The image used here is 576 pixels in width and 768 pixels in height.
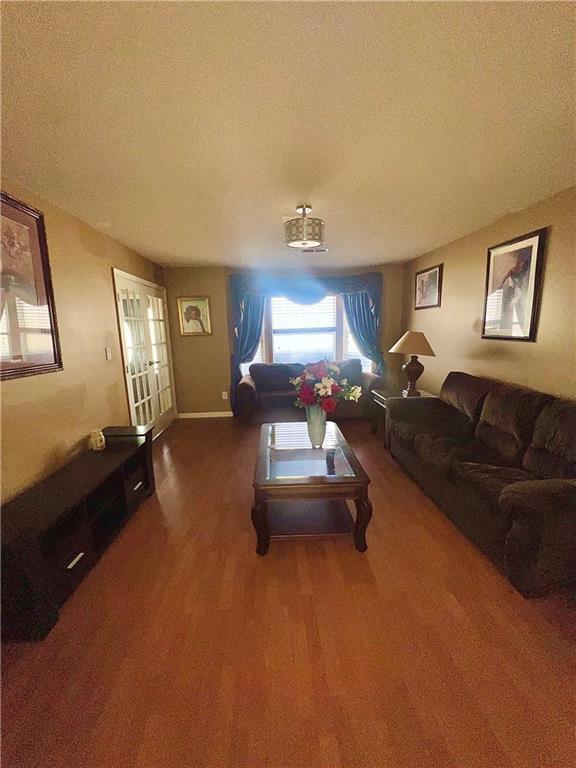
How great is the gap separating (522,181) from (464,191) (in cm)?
33

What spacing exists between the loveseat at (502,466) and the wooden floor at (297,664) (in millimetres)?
219

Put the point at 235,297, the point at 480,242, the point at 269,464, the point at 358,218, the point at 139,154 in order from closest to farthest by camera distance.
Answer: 1. the point at 139,154
2. the point at 269,464
3. the point at 358,218
4. the point at 480,242
5. the point at 235,297

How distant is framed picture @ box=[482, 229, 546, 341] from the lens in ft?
7.95

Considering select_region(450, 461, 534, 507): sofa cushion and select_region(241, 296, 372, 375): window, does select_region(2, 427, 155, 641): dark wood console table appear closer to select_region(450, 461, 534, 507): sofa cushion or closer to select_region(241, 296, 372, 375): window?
select_region(450, 461, 534, 507): sofa cushion

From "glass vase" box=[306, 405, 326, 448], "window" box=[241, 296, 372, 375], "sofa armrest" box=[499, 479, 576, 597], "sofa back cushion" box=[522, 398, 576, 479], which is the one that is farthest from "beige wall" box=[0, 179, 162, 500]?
"sofa back cushion" box=[522, 398, 576, 479]

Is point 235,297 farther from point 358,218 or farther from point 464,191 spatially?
point 464,191

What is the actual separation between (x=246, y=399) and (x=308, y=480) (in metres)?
2.62

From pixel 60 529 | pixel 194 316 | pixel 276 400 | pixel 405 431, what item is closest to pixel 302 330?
pixel 276 400

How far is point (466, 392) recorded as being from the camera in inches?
113

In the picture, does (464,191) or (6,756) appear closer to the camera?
(6,756)

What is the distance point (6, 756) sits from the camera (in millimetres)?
1056

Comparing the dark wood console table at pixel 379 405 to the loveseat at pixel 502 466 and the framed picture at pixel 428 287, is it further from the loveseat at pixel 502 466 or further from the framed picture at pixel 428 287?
the framed picture at pixel 428 287

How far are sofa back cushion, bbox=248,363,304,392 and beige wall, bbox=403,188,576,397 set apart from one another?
1930 millimetres

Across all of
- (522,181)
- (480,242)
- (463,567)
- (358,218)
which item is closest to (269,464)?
(463,567)
